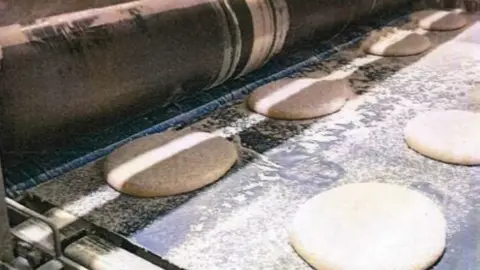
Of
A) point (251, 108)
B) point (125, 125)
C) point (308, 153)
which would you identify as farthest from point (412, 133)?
point (125, 125)

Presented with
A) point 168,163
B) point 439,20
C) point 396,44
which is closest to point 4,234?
point 168,163

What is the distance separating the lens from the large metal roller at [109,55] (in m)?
1.06

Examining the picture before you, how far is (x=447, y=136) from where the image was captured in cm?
132

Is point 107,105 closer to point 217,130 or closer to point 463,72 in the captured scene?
point 217,130

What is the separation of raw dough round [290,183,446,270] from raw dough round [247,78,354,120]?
0.36 m

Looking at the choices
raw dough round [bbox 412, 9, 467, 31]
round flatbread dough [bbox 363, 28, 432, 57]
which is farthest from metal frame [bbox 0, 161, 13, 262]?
raw dough round [bbox 412, 9, 467, 31]

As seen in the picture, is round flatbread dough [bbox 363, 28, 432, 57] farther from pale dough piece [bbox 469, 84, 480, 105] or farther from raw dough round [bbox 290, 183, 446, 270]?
raw dough round [bbox 290, 183, 446, 270]

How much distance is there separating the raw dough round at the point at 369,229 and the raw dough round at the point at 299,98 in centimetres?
36

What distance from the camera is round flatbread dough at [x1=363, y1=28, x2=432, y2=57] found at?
1.88 meters

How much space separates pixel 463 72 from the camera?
68.3 inches

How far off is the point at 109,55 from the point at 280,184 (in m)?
0.40

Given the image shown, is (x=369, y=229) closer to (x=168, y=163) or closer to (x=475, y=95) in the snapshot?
(x=168, y=163)

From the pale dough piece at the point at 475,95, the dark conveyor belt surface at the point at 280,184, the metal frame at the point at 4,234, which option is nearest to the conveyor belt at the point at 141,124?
the dark conveyor belt surface at the point at 280,184

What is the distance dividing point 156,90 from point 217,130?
0.19 meters
